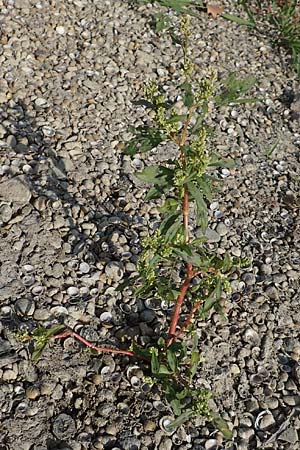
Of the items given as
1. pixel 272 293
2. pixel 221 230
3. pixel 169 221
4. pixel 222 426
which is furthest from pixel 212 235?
pixel 222 426

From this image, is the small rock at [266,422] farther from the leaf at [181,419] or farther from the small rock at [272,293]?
the small rock at [272,293]

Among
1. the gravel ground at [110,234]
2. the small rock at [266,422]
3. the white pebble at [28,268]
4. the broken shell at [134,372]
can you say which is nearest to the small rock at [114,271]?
the gravel ground at [110,234]

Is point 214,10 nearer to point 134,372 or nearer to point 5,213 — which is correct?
point 5,213

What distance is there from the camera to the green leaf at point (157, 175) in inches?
71.8

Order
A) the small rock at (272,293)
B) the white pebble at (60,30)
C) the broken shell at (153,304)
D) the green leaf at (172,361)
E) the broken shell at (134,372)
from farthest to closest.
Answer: the white pebble at (60,30)
the small rock at (272,293)
the broken shell at (153,304)
the broken shell at (134,372)
the green leaf at (172,361)

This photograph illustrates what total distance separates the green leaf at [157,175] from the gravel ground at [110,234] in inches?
28.0

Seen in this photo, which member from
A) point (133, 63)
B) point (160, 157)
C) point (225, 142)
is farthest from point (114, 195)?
point (133, 63)

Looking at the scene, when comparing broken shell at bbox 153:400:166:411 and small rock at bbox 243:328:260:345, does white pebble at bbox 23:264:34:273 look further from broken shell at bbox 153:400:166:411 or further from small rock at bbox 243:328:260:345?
small rock at bbox 243:328:260:345

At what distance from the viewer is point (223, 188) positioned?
3016mm

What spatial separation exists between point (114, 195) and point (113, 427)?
1.05 meters

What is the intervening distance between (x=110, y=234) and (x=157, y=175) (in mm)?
820

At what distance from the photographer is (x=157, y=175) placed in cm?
185

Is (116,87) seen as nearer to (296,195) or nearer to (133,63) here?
(133,63)

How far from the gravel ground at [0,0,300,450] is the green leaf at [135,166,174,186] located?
0.71m
